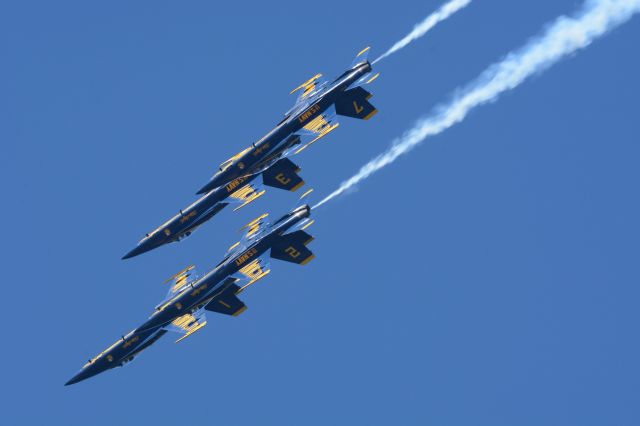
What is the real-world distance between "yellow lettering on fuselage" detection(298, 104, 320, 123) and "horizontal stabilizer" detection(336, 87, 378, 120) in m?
1.82

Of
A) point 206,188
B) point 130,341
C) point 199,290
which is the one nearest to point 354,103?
point 206,188

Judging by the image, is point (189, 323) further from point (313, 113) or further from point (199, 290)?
point (313, 113)

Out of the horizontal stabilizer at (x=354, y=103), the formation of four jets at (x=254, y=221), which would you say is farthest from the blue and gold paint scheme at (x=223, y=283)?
the horizontal stabilizer at (x=354, y=103)

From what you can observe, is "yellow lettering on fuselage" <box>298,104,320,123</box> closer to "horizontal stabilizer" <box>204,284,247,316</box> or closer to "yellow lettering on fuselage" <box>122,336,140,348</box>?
"horizontal stabilizer" <box>204,284,247,316</box>

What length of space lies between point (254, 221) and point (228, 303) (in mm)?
7042

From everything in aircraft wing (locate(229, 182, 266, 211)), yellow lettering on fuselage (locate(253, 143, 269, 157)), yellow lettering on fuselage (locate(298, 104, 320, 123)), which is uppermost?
yellow lettering on fuselage (locate(298, 104, 320, 123))

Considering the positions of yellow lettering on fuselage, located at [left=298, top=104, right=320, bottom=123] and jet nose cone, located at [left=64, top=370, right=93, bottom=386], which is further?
jet nose cone, located at [left=64, top=370, right=93, bottom=386]

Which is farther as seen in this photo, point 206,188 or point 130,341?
point 206,188

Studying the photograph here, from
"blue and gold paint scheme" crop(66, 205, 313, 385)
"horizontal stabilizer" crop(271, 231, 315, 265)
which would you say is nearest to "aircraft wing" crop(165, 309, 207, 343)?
"blue and gold paint scheme" crop(66, 205, 313, 385)

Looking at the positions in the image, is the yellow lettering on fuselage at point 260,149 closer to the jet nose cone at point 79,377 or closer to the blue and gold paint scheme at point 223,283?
the blue and gold paint scheme at point 223,283

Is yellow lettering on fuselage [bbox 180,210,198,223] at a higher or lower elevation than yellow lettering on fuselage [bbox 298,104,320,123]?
lower

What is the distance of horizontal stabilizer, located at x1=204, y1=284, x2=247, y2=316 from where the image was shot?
156500 millimetres

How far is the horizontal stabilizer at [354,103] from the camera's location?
157000mm

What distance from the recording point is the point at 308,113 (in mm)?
156500
